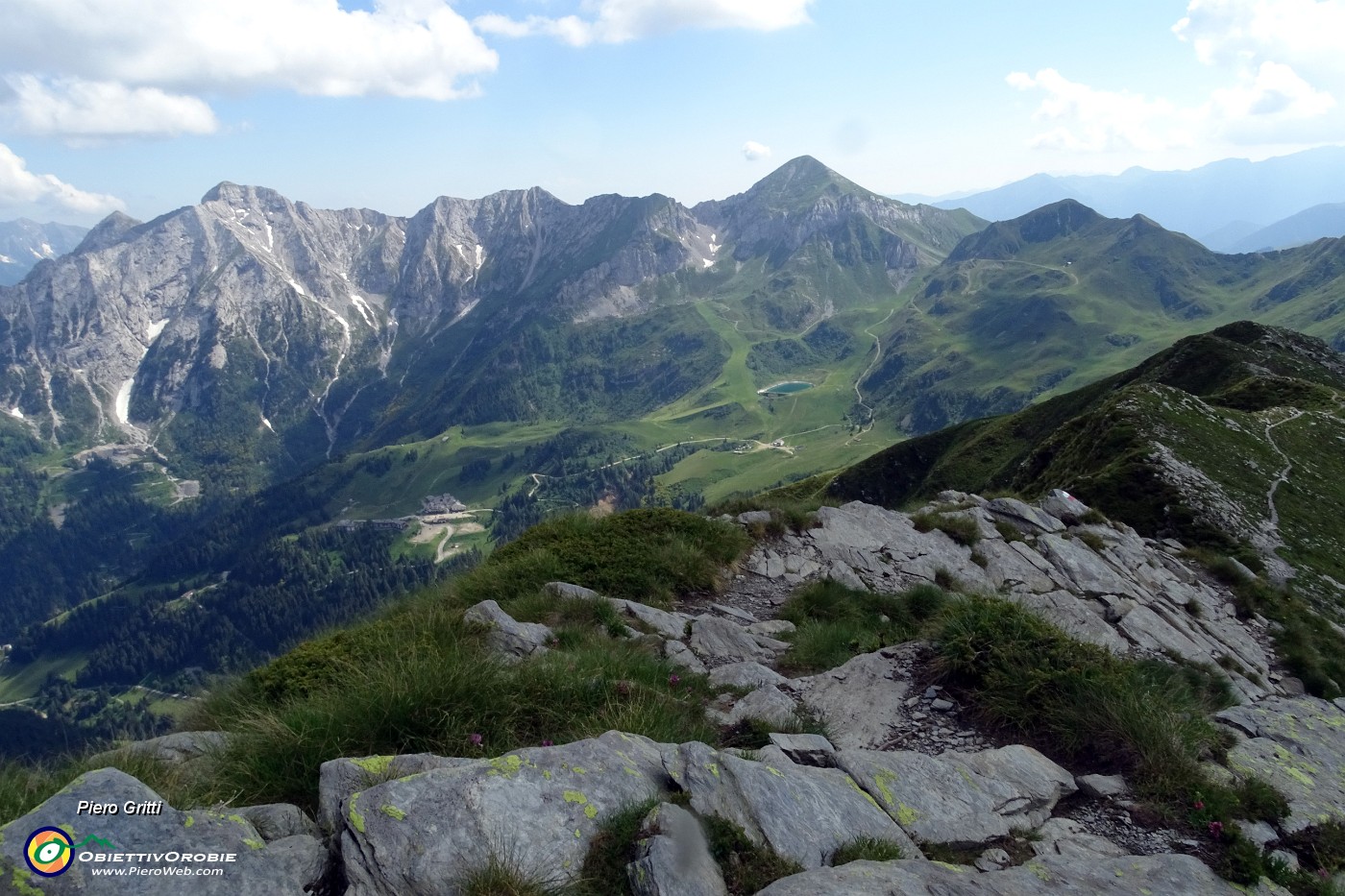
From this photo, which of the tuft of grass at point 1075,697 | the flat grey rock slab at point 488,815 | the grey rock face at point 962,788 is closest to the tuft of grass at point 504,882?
the flat grey rock slab at point 488,815

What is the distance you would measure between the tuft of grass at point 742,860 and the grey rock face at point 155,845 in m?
3.50

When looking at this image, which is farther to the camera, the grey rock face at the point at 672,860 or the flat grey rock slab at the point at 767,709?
the flat grey rock slab at the point at 767,709

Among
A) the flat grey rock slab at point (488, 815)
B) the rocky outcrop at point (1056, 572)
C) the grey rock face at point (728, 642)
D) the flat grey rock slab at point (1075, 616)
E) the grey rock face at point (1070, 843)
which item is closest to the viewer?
the flat grey rock slab at point (488, 815)

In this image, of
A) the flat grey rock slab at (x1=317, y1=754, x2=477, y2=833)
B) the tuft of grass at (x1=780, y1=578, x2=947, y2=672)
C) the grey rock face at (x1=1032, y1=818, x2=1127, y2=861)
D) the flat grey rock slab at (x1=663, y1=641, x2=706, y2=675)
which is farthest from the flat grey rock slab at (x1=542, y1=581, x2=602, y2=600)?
the grey rock face at (x1=1032, y1=818, x2=1127, y2=861)

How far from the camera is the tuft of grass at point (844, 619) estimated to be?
46.0ft

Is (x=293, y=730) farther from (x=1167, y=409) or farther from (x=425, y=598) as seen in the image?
(x=1167, y=409)

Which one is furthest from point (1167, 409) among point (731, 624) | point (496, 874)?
point (496, 874)

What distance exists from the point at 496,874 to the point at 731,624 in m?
10.1

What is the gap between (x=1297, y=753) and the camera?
10.7 metres

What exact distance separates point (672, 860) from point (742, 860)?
861 millimetres

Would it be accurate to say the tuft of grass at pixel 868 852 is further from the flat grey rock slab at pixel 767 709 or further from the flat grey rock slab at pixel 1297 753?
the flat grey rock slab at pixel 1297 753

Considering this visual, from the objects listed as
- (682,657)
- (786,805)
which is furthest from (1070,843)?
(682,657)

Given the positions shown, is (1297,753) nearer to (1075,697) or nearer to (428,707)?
(1075,697)

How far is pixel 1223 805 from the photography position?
8.25m
